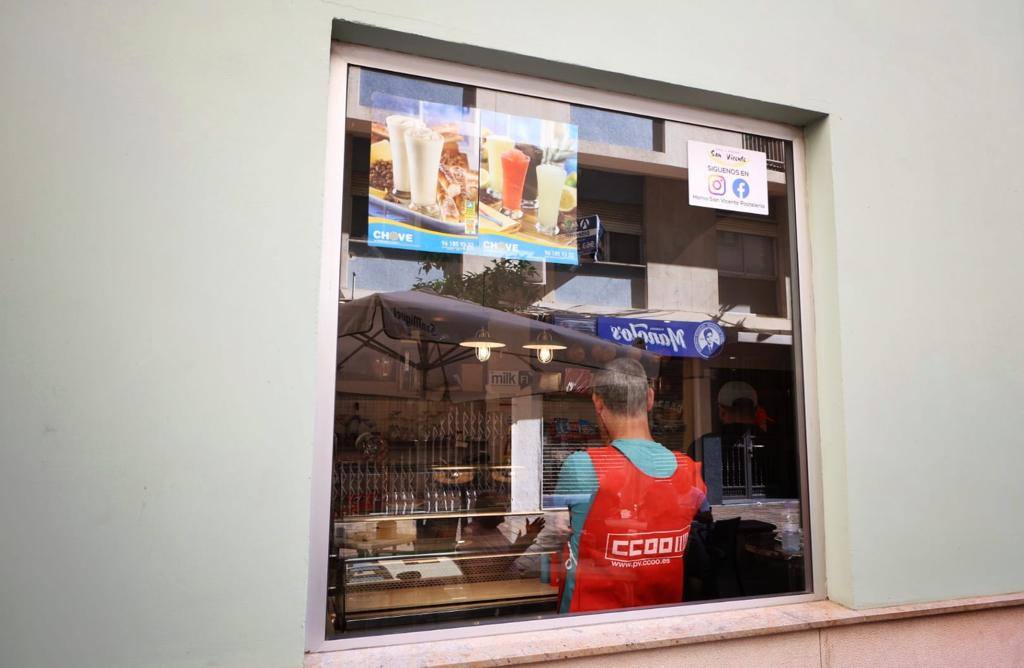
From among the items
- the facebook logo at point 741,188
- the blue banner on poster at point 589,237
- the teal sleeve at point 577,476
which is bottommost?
the teal sleeve at point 577,476

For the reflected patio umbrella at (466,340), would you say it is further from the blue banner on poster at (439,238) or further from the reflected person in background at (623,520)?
the reflected person in background at (623,520)

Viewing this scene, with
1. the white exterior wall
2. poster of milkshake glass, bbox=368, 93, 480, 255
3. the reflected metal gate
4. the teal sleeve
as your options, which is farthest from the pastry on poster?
the reflected metal gate

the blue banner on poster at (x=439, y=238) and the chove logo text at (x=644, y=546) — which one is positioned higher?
the blue banner on poster at (x=439, y=238)

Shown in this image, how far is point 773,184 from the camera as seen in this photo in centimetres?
305

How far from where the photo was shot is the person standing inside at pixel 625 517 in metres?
2.80

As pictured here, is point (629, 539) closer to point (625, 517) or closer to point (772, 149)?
point (625, 517)

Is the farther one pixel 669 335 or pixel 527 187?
pixel 669 335

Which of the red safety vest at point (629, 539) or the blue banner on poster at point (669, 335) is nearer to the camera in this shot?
the red safety vest at point (629, 539)

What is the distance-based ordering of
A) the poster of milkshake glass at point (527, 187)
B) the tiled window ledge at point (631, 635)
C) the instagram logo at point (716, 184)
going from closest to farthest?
the tiled window ledge at point (631, 635) → the poster of milkshake glass at point (527, 187) → the instagram logo at point (716, 184)

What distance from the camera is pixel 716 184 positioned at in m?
3.01

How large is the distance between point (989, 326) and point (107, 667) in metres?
3.41

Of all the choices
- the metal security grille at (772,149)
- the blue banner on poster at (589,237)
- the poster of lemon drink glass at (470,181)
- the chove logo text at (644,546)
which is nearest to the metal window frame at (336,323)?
the metal security grille at (772,149)

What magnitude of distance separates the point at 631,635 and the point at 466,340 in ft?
6.05

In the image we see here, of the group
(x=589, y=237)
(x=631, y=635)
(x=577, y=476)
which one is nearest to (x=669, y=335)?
(x=589, y=237)
